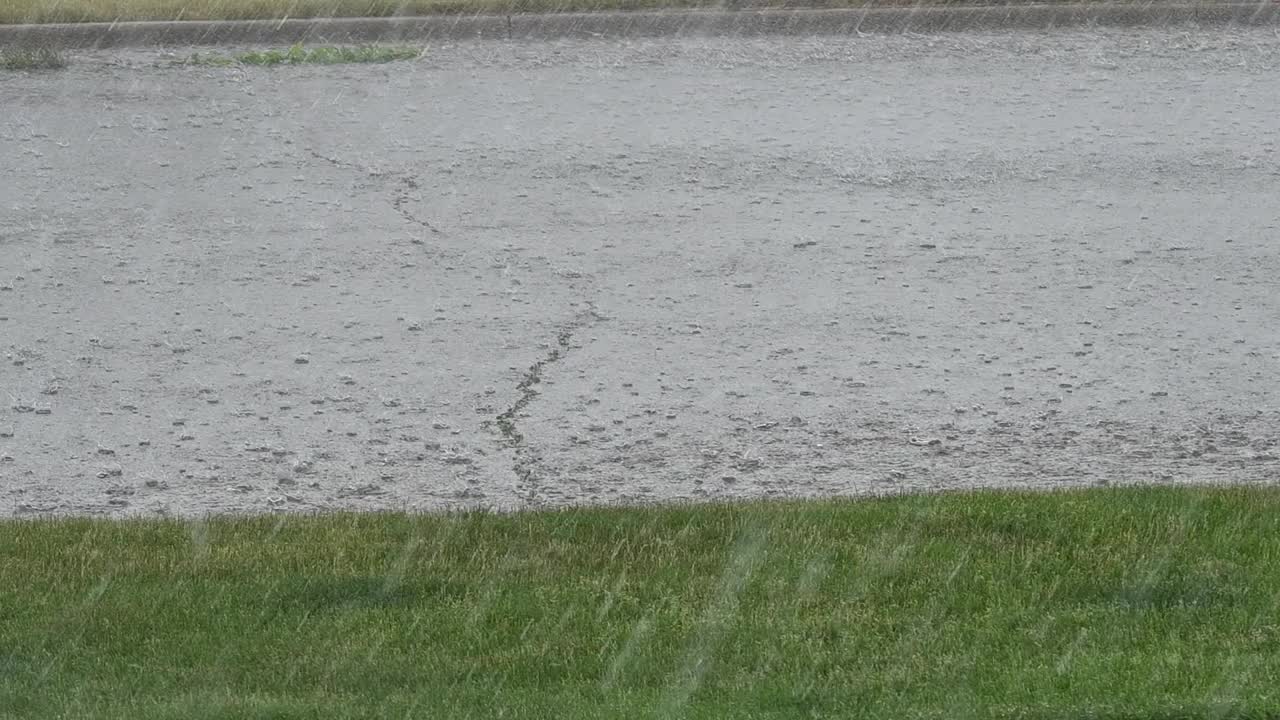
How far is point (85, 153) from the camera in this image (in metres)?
9.98

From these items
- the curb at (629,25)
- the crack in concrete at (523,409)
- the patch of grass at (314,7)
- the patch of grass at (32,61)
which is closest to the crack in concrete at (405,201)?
the crack in concrete at (523,409)

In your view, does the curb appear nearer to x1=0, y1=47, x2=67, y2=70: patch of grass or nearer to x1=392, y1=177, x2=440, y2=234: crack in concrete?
x1=0, y1=47, x2=67, y2=70: patch of grass

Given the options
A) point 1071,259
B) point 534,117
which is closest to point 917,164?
point 1071,259

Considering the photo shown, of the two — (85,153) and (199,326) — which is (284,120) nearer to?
(85,153)

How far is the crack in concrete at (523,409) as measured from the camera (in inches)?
236

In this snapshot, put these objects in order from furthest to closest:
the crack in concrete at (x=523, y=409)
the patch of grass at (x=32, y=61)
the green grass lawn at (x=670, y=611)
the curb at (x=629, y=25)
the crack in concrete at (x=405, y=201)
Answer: the curb at (x=629, y=25), the patch of grass at (x=32, y=61), the crack in concrete at (x=405, y=201), the crack in concrete at (x=523, y=409), the green grass lawn at (x=670, y=611)

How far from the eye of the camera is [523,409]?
664cm

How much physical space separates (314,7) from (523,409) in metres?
7.00

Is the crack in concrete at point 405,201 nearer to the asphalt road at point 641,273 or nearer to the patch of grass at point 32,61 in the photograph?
the asphalt road at point 641,273

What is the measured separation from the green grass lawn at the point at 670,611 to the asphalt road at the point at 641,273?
0.54 m

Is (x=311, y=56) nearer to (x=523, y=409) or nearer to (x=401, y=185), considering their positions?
(x=401, y=185)

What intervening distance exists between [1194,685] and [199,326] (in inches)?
186

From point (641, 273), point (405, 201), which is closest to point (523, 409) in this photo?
point (641, 273)

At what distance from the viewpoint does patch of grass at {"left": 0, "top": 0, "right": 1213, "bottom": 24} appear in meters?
12.7
